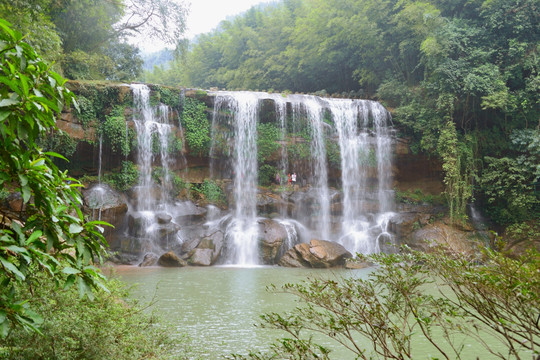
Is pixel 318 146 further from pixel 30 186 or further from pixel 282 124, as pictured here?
pixel 30 186

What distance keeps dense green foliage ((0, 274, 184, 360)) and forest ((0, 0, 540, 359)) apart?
15 mm

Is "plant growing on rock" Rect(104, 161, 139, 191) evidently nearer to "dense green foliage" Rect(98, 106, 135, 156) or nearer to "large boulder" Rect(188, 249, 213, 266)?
"dense green foliage" Rect(98, 106, 135, 156)

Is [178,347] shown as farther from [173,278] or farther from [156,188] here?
[156,188]

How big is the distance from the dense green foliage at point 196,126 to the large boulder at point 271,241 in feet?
18.3

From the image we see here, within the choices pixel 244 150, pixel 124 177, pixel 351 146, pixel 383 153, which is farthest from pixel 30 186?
pixel 383 153

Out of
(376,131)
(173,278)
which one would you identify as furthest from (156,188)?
(376,131)

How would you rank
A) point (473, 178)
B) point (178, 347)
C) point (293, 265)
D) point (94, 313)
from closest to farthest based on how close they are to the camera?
point (94, 313)
point (178, 347)
point (293, 265)
point (473, 178)

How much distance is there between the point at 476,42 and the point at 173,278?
1631 centimetres

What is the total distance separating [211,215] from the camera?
16625mm

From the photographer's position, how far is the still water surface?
4.88m

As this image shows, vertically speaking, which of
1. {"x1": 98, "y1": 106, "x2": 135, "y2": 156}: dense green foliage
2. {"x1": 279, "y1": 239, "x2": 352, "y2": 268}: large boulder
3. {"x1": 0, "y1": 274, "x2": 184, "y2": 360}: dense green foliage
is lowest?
{"x1": 279, "y1": 239, "x2": 352, "y2": 268}: large boulder

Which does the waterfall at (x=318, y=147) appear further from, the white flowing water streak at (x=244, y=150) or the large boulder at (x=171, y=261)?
the large boulder at (x=171, y=261)

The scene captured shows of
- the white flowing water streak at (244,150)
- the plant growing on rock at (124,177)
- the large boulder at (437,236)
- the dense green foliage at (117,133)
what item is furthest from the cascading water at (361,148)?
the plant growing on rock at (124,177)

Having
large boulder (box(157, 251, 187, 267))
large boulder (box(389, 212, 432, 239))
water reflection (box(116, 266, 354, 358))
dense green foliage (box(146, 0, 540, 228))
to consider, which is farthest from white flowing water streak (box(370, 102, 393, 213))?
large boulder (box(157, 251, 187, 267))
